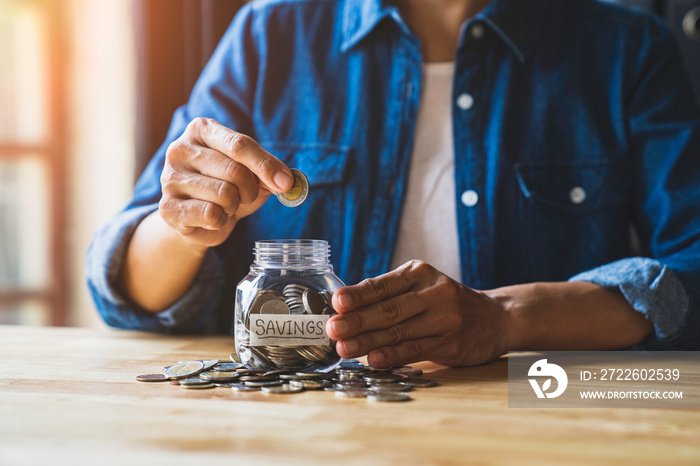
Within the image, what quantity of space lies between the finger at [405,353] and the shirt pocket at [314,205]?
58 centimetres

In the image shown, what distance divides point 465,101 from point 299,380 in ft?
2.72

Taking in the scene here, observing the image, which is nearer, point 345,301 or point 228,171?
point 345,301

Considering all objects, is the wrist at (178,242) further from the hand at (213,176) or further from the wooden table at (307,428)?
the wooden table at (307,428)

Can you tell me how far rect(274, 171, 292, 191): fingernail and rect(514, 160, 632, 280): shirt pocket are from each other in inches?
26.1

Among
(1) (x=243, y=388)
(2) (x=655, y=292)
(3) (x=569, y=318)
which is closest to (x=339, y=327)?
(1) (x=243, y=388)

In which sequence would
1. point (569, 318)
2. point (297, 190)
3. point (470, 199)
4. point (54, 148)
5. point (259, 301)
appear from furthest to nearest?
point (54, 148)
point (470, 199)
point (569, 318)
point (297, 190)
point (259, 301)

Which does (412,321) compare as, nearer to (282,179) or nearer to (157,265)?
(282,179)

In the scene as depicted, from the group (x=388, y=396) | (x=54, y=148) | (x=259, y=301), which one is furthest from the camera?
(x=54, y=148)

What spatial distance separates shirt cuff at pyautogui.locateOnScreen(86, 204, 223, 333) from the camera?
1.27 meters

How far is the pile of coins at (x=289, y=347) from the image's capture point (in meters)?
0.85

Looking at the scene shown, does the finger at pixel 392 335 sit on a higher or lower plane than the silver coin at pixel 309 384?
higher

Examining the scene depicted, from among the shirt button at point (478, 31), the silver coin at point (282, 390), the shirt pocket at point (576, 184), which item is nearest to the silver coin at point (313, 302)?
the silver coin at point (282, 390)

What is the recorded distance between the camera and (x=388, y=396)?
76 cm
